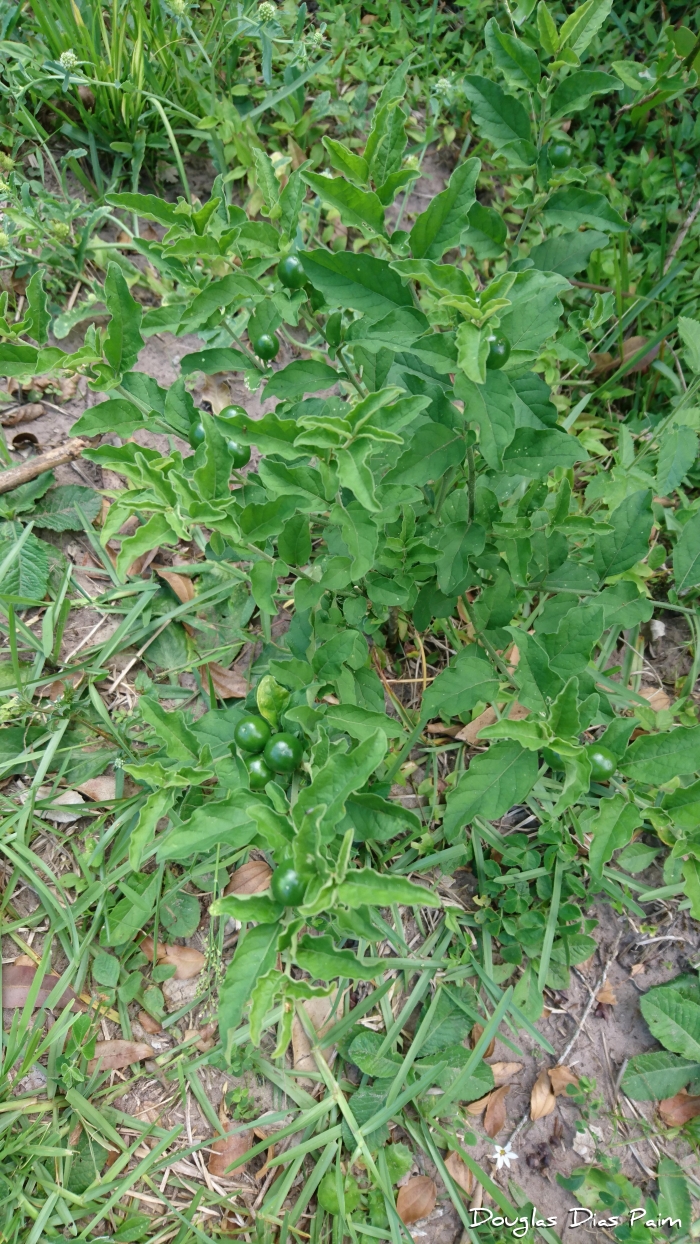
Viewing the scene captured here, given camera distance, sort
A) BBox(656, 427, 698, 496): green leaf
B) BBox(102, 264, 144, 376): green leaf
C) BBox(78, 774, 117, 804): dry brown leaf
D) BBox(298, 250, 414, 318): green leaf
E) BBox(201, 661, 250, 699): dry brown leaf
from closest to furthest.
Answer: BBox(298, 250, 414, 318): green leaf → BBox(102, 264, 144, 376): green leaf → BBox(656, 427, 698, 496): green leaf → BBox(78, 774, 117, 804): dry brown leaf → BBox(201, 661, 250, 699): dry brown leaf

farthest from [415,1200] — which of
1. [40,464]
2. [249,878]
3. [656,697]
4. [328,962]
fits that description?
[40,464]

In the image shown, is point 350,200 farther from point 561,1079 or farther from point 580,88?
point 561,1079

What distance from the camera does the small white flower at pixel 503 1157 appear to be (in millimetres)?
2568

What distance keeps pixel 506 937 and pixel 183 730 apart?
1493 millimetres

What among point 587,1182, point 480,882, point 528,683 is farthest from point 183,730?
point 587,1182

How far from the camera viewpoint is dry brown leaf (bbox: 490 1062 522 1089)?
8.73 ft

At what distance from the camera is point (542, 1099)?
2.63 m

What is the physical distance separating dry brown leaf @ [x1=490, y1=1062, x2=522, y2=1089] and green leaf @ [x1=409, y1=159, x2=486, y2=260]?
2.56m

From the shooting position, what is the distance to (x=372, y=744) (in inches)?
65.0

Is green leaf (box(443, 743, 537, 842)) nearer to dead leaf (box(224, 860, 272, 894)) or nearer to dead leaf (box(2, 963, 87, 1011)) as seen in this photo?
dead leaf (box(224, 860, 272, 894))

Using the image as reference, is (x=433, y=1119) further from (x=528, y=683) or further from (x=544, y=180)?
(x=544, y=180)

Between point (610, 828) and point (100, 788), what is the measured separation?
193cm

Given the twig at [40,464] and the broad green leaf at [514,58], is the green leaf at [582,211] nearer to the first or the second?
the broad green leaf at [514,58]

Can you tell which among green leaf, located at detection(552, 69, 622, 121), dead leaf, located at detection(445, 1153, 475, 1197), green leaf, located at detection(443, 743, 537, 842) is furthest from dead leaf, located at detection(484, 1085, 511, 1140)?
green leaf, located at detection(552, 69, 622, 121)
